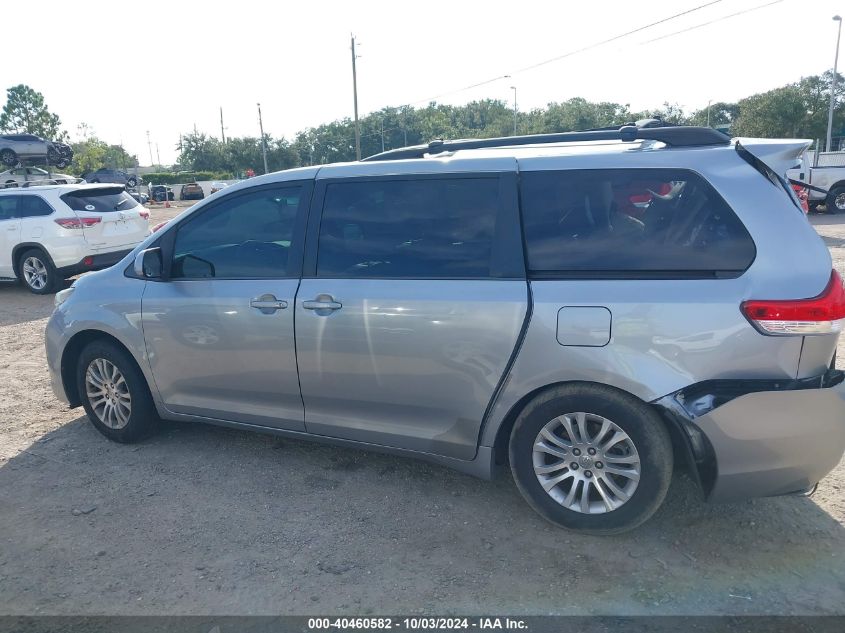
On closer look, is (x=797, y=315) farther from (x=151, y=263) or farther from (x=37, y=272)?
(x=37, y=272)

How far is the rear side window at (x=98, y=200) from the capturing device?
10.2 m

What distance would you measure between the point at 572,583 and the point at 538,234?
1614 millimetres

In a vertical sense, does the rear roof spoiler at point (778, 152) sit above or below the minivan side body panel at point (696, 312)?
above

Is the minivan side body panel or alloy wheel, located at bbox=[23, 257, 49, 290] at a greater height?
the minivan side body panel

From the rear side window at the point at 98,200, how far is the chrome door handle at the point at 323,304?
326 inches

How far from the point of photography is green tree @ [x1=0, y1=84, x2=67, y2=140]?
269 feet

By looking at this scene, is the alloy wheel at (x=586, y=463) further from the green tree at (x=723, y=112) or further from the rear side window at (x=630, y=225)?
the green tree at (x=723, y=112)

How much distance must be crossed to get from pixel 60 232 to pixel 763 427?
10.4 metres

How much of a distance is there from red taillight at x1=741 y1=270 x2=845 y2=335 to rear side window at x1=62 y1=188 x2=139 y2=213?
1015 cm

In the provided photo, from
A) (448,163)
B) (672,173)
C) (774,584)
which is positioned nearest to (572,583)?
(774,584)

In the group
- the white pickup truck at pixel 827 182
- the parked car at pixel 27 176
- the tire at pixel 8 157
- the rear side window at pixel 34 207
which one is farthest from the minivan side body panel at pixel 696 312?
the tire at pixel 8 157

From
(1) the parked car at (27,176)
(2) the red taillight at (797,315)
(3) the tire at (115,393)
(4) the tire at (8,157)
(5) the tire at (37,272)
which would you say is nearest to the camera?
(2) the red taillight at (797,315)

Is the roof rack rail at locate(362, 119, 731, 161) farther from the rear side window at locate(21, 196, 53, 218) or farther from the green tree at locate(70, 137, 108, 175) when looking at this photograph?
the green tree at locate(70, 137, 108, 175)

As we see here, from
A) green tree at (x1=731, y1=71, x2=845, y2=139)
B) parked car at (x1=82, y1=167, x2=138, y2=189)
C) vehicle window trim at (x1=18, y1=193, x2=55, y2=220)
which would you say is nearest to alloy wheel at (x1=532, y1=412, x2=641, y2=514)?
vehicle window trim at (x1=18, y1=193, x2=55, y2=220)
